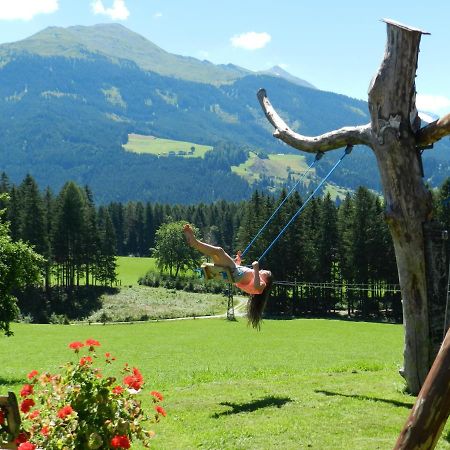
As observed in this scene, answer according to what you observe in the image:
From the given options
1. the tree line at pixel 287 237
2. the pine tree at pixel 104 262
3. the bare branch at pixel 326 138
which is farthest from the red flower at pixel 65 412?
the pine tree at pixel 104 262

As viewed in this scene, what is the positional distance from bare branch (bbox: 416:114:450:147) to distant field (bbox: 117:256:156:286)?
283 ft

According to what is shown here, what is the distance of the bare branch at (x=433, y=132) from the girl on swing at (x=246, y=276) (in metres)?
3.45

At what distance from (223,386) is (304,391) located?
6.63 ft

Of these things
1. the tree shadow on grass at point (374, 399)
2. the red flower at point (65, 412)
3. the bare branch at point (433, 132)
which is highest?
the bare branch at point (433, 132)

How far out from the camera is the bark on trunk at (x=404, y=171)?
9.65 meters

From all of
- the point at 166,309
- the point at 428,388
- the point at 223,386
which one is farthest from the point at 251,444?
the point at 166,309

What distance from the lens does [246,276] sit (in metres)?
10.9

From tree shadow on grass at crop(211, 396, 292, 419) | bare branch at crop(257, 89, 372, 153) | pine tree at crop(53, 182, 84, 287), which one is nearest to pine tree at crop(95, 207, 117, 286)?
pine tree at crop(53, 182, 84, 287)

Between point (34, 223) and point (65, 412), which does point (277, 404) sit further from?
point (34, 223)

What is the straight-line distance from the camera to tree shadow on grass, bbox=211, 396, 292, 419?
10873mm

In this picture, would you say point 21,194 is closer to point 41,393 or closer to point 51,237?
point 51,237

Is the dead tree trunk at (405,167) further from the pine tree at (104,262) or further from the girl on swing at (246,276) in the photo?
the pine tree at (104,262)

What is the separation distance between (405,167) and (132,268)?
10512 centimetres

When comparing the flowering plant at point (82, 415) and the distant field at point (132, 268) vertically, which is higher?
the distant field at point (132, 268)
